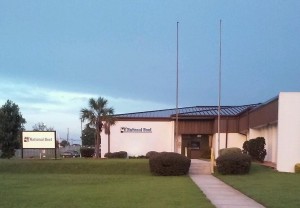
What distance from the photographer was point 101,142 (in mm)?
55469

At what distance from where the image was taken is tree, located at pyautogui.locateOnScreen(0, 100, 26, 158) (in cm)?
5481

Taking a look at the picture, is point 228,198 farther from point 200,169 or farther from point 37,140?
point 37,140

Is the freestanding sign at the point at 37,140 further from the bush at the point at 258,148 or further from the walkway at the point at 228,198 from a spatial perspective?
the walkway at the point at 228,198

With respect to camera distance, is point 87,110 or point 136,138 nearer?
point 87,110

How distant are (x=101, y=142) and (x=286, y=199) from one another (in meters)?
40.1

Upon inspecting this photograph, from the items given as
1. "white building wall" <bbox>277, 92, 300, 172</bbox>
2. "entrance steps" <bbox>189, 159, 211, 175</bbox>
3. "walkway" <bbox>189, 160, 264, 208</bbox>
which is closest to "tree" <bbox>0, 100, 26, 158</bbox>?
"entrance steps" <bbox>189, 159, 211, 175</bbox>

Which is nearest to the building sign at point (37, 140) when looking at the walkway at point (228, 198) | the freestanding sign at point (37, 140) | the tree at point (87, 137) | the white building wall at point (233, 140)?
the freestanding sign at point (37, 140)

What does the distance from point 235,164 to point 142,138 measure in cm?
2511

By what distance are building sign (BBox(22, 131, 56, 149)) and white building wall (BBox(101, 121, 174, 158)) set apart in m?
14.4

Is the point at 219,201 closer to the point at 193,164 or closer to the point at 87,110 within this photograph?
the point at 193,164

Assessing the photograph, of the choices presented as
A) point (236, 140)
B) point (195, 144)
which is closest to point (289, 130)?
point (236, 140)

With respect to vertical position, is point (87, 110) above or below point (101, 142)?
above

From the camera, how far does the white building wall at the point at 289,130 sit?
103 feet

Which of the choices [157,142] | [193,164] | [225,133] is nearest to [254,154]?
[193,164]
